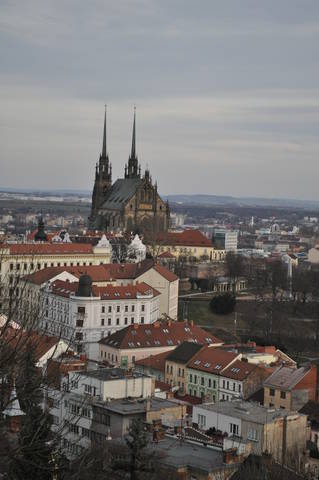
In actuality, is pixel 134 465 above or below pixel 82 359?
above

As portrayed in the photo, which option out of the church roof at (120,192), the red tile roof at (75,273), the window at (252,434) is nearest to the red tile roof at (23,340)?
the window at (252,434)

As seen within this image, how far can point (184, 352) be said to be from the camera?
57.6 metres

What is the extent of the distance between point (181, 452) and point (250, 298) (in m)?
65.5

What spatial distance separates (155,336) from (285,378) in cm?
1667

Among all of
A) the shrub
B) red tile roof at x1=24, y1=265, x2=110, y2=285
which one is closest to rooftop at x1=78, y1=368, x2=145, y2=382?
red tile roof at x1=24, y1=265, x2=110, y2=285

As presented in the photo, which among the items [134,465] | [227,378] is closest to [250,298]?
[227,378]

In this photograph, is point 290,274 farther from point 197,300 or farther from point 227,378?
point 227,378

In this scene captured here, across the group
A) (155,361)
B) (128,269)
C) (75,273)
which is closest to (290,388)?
(155,361)

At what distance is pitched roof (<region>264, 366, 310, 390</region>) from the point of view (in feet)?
158

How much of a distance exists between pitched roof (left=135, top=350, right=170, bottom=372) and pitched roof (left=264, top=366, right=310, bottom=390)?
1050cm

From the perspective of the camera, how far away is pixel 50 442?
62.4ft

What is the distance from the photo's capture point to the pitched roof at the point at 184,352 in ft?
186

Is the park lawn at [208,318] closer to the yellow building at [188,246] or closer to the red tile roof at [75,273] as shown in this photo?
the red tile roof at [75,273]

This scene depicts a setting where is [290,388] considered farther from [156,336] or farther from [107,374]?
[156,336]
